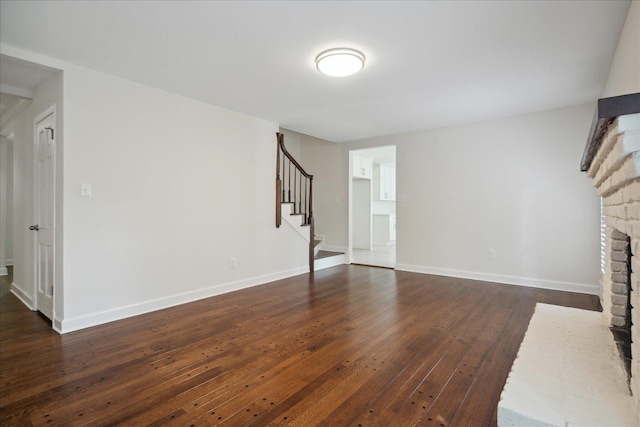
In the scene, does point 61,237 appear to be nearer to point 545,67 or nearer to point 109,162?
point 109,162

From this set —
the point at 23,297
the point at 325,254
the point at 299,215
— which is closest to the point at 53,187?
the point at 23,297

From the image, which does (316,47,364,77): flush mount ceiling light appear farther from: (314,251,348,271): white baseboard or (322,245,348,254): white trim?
(322,245,348,254): white trim

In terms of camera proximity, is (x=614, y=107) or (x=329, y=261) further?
(x=329, y=261)

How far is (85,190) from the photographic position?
2926 mm

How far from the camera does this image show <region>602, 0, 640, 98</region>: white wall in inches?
75.6

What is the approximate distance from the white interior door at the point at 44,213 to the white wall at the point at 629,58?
14.9 feet

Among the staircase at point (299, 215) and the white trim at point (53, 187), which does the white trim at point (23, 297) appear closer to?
the white trim at point (53, 187)

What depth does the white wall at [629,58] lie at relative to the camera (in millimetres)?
1921

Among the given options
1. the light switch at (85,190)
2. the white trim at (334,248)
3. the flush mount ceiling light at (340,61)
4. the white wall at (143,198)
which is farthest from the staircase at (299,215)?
the light switch at (85,190)

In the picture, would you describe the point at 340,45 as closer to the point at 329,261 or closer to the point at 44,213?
the point at 44,213

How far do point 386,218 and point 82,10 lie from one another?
785 cm

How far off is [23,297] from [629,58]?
20.4 feet

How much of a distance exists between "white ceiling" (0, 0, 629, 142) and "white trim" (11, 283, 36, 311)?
2.63 metres

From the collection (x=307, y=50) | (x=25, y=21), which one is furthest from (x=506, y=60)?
(x=25, y=21)
